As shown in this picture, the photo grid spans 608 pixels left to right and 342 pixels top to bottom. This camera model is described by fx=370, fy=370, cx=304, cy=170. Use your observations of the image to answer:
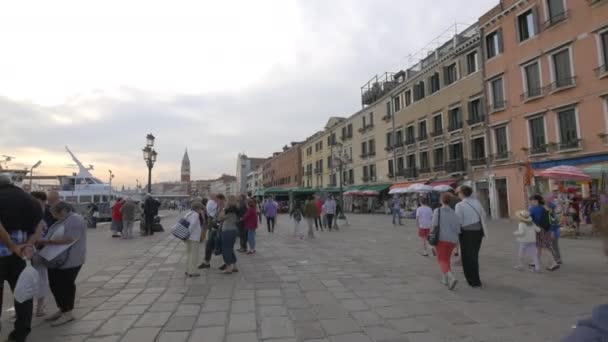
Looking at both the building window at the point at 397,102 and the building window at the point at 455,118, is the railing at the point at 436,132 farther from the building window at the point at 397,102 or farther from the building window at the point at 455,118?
the building window at the point at 397,102

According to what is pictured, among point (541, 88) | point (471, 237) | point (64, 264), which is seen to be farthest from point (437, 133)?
point (64, 264)

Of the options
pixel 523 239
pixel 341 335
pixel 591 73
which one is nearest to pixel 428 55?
pixel 591 73

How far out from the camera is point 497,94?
24.0 metres

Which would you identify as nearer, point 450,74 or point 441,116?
point 450,74

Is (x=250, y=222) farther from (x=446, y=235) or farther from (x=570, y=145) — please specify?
(x=570, y=145)

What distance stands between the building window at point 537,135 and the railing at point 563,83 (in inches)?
67.5

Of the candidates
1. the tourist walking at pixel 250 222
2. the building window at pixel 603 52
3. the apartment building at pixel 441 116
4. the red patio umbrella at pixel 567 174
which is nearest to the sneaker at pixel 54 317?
the tourist walking at pixel 250 222

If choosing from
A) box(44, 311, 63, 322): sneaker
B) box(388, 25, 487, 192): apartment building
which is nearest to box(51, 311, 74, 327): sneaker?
box(44, 311, 63, 322): sneaker

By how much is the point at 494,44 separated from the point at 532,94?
502 centimetres

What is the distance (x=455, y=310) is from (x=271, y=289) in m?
2.92

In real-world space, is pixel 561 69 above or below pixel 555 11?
below

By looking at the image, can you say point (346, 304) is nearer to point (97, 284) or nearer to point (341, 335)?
point (341, 335)

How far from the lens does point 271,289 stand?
6324 mm

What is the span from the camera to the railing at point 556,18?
62.9 ft
